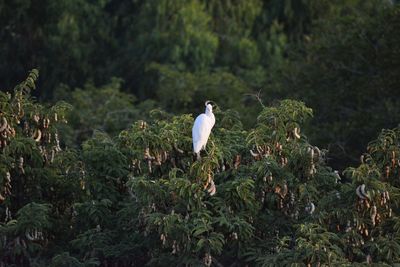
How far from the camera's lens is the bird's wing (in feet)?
26.2

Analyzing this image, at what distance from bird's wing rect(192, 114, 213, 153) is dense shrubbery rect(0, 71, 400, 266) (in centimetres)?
10

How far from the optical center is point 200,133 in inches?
316

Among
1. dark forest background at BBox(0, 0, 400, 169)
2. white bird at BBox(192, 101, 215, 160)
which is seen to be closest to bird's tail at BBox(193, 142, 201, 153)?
white bird at BBox(192, 101, 215, 160)

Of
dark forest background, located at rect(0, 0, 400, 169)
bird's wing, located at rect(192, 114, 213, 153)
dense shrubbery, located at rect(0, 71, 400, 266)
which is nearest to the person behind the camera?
dense shrubbery, located at rect(0, 71, 400, 266)

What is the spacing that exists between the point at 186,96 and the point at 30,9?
14.0 feet

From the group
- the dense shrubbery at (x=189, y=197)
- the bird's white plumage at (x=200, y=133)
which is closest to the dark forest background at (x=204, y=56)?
the dense shrubbery at (x=189, y=197)

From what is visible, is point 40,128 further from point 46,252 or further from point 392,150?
point 392,150

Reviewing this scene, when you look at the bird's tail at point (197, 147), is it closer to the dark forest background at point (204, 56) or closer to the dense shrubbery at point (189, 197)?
the dense shrubbery at point (189, 197)

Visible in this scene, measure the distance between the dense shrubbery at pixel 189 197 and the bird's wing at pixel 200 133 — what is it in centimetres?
10

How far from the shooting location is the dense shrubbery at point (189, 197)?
771 centimetres

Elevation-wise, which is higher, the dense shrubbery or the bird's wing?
the bird's wing

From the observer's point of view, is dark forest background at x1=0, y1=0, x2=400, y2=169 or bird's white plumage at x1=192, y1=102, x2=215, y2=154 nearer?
bird's white plumage at x1=192, y1=102, x2=215, y2=154

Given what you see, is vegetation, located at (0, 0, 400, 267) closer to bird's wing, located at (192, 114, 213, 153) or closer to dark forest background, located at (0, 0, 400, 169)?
bird's wing, located at (192, 114, 213, 153)

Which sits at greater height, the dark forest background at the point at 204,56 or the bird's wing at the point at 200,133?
the dark forest background at the point at 204,56
